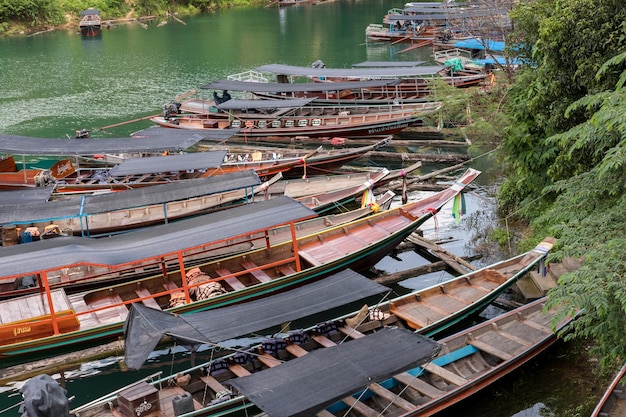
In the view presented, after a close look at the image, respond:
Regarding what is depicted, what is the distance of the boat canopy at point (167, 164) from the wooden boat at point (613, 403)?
44.3ft

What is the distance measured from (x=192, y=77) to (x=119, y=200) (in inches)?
1035

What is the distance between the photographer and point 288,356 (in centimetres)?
1295

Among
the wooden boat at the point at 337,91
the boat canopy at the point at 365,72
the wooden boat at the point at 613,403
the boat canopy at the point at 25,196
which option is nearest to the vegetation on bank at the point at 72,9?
the wooden boat at the point at 337,91

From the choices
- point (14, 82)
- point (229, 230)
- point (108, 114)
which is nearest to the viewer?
point (229, 230)

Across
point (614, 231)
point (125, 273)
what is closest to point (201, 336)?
point (125, 273)

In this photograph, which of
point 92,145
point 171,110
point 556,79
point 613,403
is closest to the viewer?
point 613,403

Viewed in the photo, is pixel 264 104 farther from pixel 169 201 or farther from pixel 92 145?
pixel 169 201

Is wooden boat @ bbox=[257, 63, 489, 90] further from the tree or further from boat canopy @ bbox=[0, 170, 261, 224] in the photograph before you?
the tree

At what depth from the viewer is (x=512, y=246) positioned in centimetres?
1830

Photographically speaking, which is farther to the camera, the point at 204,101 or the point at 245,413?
the point at 204,101

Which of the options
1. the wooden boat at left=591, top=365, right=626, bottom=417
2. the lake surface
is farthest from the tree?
the lake surface

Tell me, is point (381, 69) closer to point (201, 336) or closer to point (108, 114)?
point (108, 114)

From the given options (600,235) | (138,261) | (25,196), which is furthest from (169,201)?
(600,235)

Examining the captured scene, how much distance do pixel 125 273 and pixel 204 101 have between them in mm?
16506
